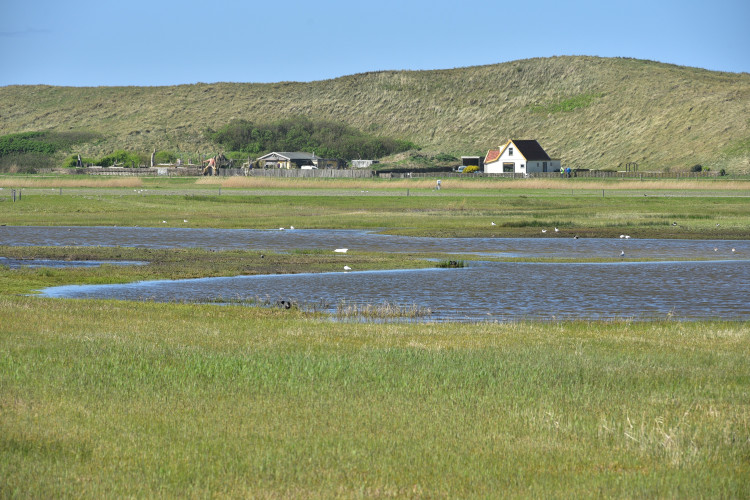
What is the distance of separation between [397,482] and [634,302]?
20.6 m

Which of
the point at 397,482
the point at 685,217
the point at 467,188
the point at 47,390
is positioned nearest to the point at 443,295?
the point at 47,390

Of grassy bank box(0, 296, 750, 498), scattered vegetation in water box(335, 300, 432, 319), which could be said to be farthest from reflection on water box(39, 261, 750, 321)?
grassy bank box(0, 296, 750, 498)

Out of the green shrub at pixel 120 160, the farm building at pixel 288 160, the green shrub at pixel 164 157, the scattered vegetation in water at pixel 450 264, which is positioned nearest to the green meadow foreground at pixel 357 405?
the scattered vegetation in water at pixel 450 264

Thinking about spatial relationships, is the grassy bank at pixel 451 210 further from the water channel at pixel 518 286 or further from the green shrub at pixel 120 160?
the green shrub at pixel 120 160

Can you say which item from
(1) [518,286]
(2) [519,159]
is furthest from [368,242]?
(2) [519,159]

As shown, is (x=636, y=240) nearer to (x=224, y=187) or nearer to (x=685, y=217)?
(x=685, y=217)

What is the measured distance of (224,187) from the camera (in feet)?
388

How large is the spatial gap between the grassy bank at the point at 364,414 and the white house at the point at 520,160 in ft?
471

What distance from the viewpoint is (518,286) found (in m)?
32.2

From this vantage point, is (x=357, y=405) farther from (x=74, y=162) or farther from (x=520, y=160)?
(x=74, y=162)

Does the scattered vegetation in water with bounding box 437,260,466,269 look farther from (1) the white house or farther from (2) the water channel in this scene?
(1) the white house

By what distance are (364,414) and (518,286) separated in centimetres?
2073

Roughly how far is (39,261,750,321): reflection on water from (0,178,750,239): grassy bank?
802 inches

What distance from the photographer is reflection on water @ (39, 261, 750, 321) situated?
87.4ft
